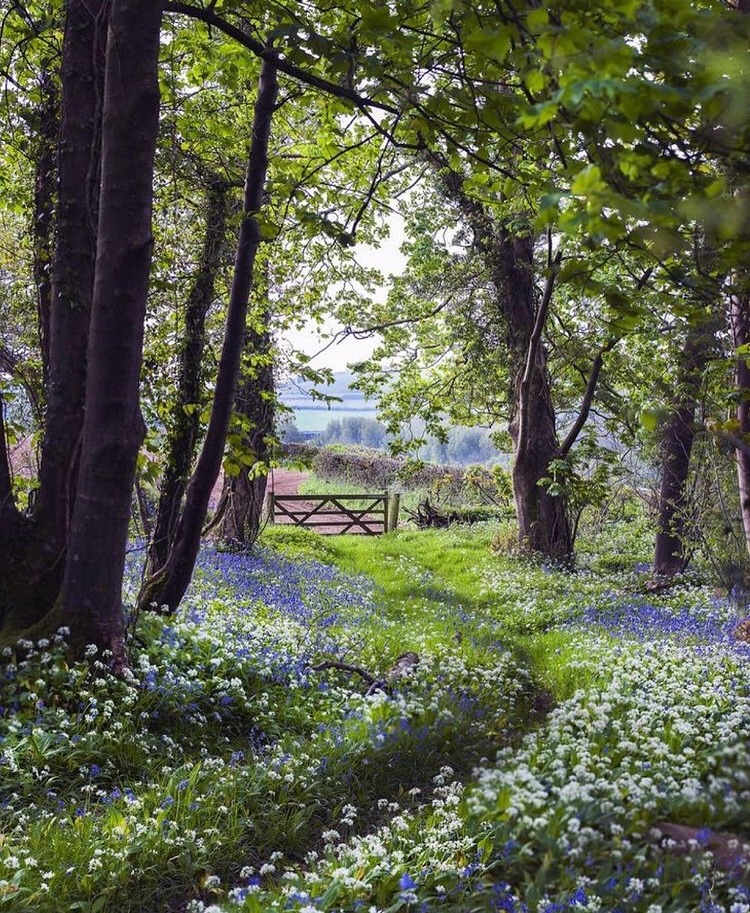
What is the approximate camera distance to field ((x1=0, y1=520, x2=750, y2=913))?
3.76m

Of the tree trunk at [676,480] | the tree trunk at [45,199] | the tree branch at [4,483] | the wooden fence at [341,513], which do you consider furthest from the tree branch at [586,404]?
the wooden fence at [341,513]

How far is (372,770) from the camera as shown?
222 inches

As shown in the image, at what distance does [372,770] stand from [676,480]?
37.0 ft

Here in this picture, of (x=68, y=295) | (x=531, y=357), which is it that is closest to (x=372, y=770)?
(x=68, y=295)

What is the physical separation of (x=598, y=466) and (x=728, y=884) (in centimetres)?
1245

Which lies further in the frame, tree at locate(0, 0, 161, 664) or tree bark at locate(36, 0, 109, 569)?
tree bark at locate(36, 0, 109, 569)

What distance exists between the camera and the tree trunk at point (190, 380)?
998 centimetres

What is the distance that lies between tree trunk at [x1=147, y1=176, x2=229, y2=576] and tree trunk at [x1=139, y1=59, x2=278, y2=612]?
4.14 feet

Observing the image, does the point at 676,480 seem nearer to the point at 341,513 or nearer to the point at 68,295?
the point at 68,295

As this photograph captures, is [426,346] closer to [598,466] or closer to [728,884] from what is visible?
[598,466]

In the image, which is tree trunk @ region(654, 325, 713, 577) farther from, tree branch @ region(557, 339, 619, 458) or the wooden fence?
the wooden fence

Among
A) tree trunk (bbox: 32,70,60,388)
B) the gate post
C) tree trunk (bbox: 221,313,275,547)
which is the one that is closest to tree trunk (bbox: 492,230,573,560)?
tree trunk (bbox: 221,313,275,547)

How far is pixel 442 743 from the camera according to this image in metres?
6.23

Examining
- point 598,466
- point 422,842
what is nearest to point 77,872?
point 422,842
